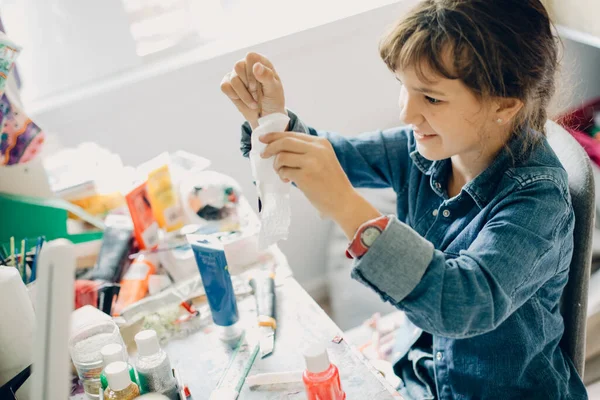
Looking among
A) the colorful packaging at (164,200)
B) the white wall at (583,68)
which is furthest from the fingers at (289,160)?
the white wall at (583,68)

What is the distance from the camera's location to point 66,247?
1.51 feet

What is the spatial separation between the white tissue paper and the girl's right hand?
1.6 inches

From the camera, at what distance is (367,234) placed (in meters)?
0.72

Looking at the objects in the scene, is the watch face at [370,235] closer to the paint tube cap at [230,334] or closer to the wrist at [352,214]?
the wrist at [352,214]

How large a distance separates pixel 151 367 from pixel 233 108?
2.86 ft

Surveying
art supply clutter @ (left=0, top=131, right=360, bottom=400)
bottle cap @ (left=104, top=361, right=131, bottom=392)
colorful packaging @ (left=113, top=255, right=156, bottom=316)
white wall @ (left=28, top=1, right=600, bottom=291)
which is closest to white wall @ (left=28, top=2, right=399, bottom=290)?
white wall @ (left=28, top=1, right=600, bottom=291)

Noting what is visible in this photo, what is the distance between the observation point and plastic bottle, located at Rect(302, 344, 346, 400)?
0.72 m

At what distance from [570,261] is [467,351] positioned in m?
0.19

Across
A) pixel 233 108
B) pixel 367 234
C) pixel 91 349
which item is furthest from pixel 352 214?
pixel 233 108

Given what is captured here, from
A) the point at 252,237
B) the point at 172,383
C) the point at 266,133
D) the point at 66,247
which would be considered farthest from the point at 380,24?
the point at 66,247

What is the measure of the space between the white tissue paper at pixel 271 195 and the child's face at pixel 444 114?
17 centimetres

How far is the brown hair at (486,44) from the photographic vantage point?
781mm

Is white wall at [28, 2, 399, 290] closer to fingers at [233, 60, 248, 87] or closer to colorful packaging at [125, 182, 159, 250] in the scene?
colorful packaging at [125, 182, 159, 250]

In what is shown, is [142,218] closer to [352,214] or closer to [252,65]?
[252,65]
